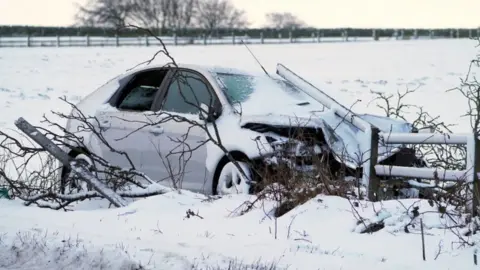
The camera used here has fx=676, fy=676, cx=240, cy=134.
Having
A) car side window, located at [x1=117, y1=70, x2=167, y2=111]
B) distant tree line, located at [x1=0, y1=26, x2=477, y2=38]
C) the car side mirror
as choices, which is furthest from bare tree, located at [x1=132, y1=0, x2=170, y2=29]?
the car side mirror

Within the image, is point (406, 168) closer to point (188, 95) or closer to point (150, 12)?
point (188, 95)

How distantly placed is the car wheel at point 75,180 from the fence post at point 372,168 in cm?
252

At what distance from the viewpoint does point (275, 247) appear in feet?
14.4

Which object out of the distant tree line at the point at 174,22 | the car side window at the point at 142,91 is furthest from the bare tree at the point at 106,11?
the car side window at the point at 142,91

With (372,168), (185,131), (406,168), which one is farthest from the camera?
(185,131)

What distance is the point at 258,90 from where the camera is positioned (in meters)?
6.66

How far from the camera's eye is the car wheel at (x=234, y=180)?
567cm

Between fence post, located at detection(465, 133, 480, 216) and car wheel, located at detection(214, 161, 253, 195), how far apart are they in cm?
182

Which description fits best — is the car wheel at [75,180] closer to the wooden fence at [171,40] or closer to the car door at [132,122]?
the car door at [132,122]

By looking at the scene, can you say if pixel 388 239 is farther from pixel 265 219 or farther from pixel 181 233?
pixel 181 233

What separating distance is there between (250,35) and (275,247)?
4837 centimetres

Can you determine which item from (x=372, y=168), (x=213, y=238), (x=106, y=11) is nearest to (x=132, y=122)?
(x=213, y=238)

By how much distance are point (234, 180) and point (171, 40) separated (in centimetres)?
4371

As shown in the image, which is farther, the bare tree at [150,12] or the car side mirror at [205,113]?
the bare tree at [150,12]
